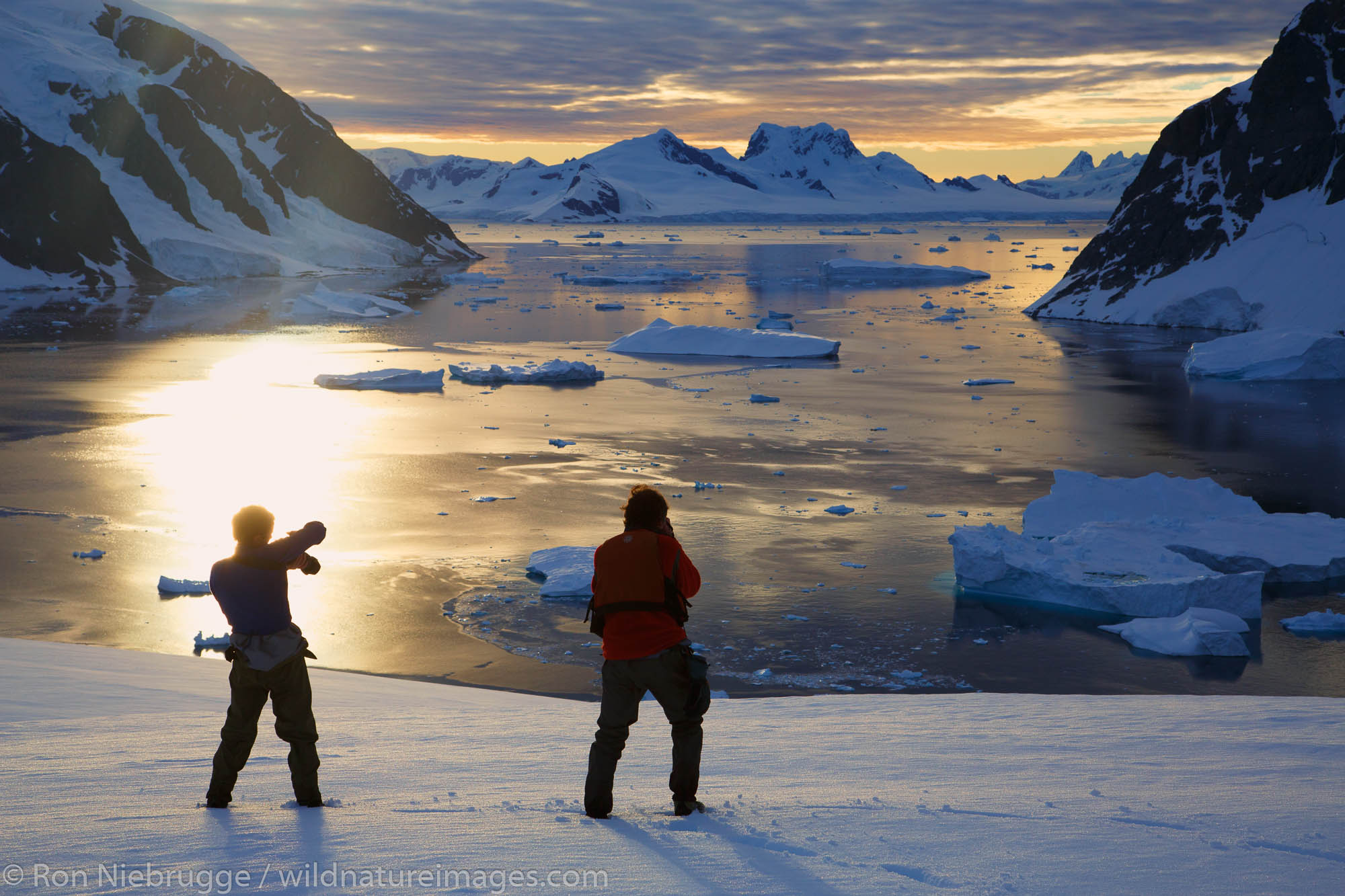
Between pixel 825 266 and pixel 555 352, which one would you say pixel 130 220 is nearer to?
pixel 825 266

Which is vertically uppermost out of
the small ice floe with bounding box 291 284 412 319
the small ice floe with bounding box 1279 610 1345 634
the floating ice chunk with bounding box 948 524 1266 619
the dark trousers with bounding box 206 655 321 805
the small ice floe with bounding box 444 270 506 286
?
the small ice floe with bounding box 444 270 506 286

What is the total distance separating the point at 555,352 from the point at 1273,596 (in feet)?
71.9

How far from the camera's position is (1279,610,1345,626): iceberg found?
32.5 ft

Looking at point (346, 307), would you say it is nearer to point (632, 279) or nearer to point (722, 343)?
point (632, 279)

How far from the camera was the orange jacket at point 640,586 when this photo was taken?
14.1 feet

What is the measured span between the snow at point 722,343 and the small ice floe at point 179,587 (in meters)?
20.3

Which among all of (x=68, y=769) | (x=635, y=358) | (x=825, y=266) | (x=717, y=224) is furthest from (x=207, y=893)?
(x=717, y=224)

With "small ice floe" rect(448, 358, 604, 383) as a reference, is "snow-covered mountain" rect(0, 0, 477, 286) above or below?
above

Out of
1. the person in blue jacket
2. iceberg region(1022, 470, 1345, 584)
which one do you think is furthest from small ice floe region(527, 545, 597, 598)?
the person in blue jacket

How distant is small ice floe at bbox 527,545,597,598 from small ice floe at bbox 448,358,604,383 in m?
13.5

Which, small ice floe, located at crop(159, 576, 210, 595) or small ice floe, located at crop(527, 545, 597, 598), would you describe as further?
small ice floe, located at crop(159, 576, 210, 595)

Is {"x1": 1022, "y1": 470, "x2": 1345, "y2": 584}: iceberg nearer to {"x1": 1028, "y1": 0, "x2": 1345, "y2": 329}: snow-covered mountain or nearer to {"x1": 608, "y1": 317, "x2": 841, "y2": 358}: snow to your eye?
{"x1": 608, "y1": 317, "x2": 841, "y2": 358}: snow

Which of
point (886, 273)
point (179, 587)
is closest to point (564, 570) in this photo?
point (179, 587)

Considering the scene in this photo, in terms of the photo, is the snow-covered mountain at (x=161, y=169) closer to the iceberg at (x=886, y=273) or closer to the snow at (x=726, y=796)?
the iceberg at (x=886, y=273)
